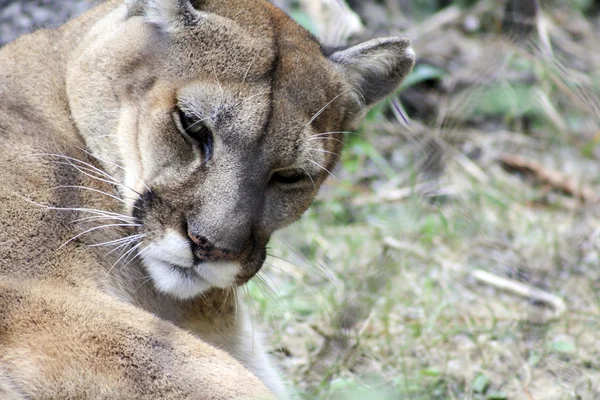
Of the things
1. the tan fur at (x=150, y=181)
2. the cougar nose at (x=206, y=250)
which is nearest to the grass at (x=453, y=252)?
the tan fur at (x=150, y=181)

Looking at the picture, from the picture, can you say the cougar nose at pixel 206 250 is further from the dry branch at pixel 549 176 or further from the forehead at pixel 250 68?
the dry branch at pixel 549 176

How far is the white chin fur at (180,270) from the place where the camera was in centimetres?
302

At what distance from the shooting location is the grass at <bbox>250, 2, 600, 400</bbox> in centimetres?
385

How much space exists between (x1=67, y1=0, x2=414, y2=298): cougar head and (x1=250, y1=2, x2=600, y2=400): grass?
0.44 meters

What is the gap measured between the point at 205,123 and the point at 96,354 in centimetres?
94

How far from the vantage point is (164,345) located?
9.24 feet

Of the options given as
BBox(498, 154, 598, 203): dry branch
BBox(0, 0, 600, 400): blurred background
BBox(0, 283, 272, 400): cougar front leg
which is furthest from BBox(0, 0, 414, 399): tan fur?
BBox(498, 154, 598, 203): dry branch

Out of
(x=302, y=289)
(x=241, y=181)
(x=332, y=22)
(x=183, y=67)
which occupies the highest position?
(x=183, y=67)

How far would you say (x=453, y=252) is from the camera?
17.4 ft

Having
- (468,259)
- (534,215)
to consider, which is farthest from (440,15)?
(468,259)

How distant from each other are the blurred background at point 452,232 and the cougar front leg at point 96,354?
0.52 meters

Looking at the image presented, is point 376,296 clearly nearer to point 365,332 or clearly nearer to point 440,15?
point 365,332

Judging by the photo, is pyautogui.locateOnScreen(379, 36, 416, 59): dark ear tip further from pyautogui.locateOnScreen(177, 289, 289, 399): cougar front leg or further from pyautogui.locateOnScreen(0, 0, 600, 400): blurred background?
pyautogui.locateOnScreen(177, 289, 289, 399): cougar front leg

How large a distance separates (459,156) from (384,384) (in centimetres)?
298
